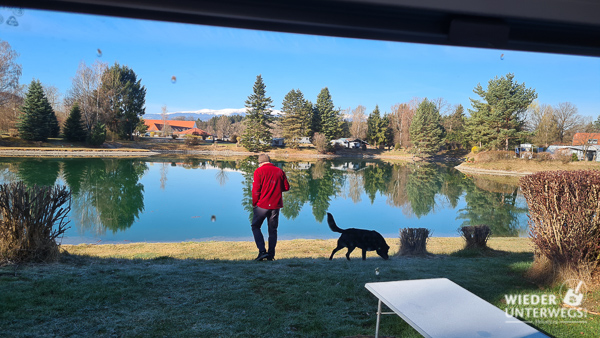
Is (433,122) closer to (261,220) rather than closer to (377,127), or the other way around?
(377,127)

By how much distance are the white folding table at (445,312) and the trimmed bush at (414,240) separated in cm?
344

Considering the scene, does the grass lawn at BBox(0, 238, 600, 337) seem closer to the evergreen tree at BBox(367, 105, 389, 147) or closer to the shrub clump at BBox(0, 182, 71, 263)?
the shrub clump at BBox(0, 182, 71, 263)

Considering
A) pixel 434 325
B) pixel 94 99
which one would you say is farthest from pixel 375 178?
pixel 434 325

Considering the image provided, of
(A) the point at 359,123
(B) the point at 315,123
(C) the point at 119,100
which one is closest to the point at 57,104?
(C) the point at 119,100

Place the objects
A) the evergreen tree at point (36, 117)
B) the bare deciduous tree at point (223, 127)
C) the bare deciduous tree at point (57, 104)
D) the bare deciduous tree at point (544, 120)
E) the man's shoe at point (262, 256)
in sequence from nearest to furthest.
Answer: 1. the man's shoe at point (262, 256)
2. the bare deciduous tree at point (544, 120)
3. the evergreen tree at point (36, 117)
4. the bare deciduous tree at point (57, 104)
5. the bare deciduous tree at point (223, 127)

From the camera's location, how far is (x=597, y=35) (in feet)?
4.29

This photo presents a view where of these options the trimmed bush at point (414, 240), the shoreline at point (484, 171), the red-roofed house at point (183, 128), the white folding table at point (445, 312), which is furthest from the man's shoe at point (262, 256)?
the shoreline at point (484, 171)

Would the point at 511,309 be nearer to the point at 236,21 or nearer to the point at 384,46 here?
the point at 384,46

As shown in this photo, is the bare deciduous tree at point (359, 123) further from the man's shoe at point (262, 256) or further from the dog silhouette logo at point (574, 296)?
the dog silhouette logo at point (574, 296)

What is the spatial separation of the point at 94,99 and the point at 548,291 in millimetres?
24830

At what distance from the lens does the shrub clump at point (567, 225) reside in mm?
3328

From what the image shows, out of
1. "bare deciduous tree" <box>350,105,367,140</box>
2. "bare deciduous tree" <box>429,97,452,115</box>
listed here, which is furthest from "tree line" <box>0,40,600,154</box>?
"bare deciduous tree" <box>350,105,367,140</box>

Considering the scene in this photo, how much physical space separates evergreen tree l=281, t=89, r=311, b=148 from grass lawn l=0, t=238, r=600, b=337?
2082cm

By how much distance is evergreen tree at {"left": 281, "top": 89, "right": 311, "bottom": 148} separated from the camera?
25.1 metres
